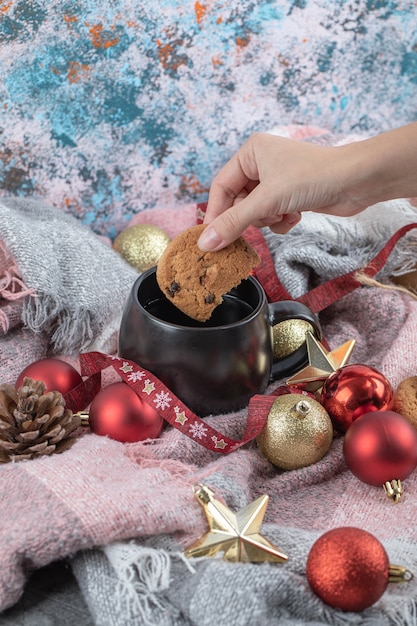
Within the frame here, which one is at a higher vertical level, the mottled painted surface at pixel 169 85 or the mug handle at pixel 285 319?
the mottled painted surface at pixel 169 85

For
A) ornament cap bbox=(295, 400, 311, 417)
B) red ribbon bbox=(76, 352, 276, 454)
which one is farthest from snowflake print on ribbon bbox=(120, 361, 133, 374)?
ornament cap bbox=(295, 400, 311, 417)

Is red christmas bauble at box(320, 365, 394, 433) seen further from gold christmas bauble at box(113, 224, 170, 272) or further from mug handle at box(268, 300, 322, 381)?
gold christmas bauble at box(113, 224, 170, 272)

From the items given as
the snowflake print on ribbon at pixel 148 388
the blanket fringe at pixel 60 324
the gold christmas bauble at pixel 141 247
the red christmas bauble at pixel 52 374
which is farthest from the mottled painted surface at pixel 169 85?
the snowflake print on ribbon at pixel 148 388

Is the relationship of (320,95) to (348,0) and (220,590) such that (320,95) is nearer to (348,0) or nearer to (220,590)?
(348,0)

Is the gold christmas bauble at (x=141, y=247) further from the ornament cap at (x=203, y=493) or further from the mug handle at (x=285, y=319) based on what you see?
the ornament cap at (x=203, y=493)

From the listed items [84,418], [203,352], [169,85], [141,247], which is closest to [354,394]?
[203,352]

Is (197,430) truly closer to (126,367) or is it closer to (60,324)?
(126,367)
